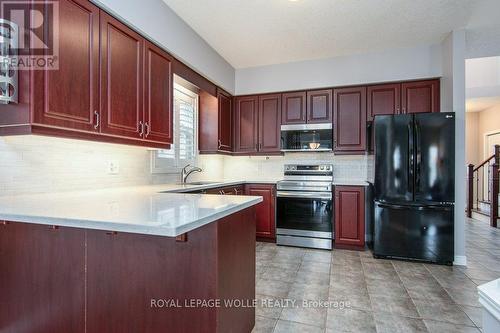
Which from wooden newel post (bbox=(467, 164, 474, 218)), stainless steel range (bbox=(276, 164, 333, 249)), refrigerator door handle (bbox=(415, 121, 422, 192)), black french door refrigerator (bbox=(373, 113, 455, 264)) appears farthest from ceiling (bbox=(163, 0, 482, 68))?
wooden newel post (bbox=(467, 164, 474, 218))

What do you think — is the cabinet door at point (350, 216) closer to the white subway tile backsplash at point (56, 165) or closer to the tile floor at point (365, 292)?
the tile floor at point (365, 292)

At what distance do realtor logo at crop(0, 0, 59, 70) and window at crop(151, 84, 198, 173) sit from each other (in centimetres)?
153

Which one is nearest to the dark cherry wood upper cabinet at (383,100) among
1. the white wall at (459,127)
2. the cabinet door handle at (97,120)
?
the white wall at (459,127)

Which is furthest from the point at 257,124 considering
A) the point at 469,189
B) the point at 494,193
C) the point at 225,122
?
the point at 469,189

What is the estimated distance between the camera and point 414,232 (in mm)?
3021

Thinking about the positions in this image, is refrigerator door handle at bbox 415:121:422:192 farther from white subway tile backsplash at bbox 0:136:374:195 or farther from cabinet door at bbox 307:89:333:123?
cabinet door at bbox 307:89:333:123

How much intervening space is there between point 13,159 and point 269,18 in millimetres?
2505

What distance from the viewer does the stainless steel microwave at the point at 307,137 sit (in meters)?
3.79

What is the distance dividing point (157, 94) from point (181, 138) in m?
1.06

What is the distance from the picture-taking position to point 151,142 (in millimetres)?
2398

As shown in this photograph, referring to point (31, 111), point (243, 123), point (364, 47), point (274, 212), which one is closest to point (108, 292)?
point (31, 111)

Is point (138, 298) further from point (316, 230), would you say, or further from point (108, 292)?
point (316, 230)

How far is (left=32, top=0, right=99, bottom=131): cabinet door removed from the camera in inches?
59.6

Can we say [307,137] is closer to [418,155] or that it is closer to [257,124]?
[257,124]
